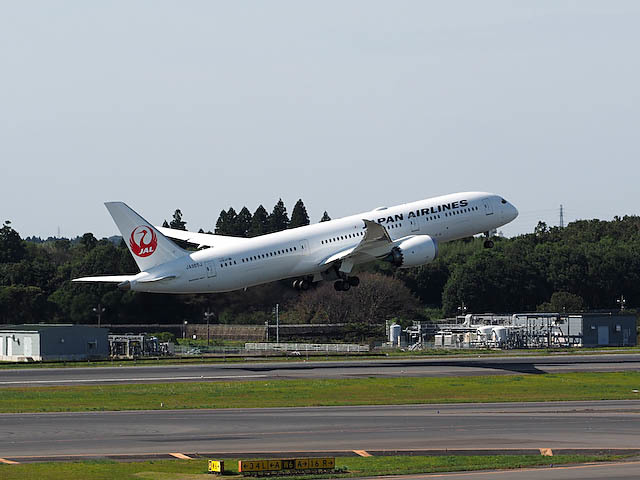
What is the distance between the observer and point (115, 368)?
288 feet

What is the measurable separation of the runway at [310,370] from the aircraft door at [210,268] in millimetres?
6961

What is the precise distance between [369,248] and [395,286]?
65.0m

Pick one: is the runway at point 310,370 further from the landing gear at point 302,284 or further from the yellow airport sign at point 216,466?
the yellow airport sign at point 216,466

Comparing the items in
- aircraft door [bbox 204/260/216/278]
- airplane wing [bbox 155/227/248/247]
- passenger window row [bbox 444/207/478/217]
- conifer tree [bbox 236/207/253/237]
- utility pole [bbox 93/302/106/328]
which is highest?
conifer tree [bbox 236/207/253/237]

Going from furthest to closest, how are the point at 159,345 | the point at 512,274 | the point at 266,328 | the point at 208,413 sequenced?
the point at 512,274
the point at 266,328
the point at 159,345
the point at 208,413

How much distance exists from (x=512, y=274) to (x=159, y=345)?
67649 mm

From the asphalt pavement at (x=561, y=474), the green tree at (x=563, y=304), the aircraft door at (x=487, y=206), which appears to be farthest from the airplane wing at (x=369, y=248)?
the green tree at (x=563, y=304)

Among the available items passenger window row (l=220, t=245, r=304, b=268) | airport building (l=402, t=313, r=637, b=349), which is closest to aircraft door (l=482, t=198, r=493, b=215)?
passenger window row (l=220, t=245, r=304, b=268)

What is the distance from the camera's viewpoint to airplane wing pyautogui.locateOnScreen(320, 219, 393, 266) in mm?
87750

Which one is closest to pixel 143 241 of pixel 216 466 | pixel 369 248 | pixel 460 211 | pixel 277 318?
pixel 369 248

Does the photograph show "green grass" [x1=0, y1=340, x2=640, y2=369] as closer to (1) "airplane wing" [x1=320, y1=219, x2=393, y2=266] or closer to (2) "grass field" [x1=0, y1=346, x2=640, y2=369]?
(2) "grass field" [x1=0, y1=346, x2=640, y2=369]

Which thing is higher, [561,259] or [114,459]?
[561,259]

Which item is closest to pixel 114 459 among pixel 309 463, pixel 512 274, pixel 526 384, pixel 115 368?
pixel 309 463

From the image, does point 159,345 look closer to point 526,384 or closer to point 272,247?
point 272,247
